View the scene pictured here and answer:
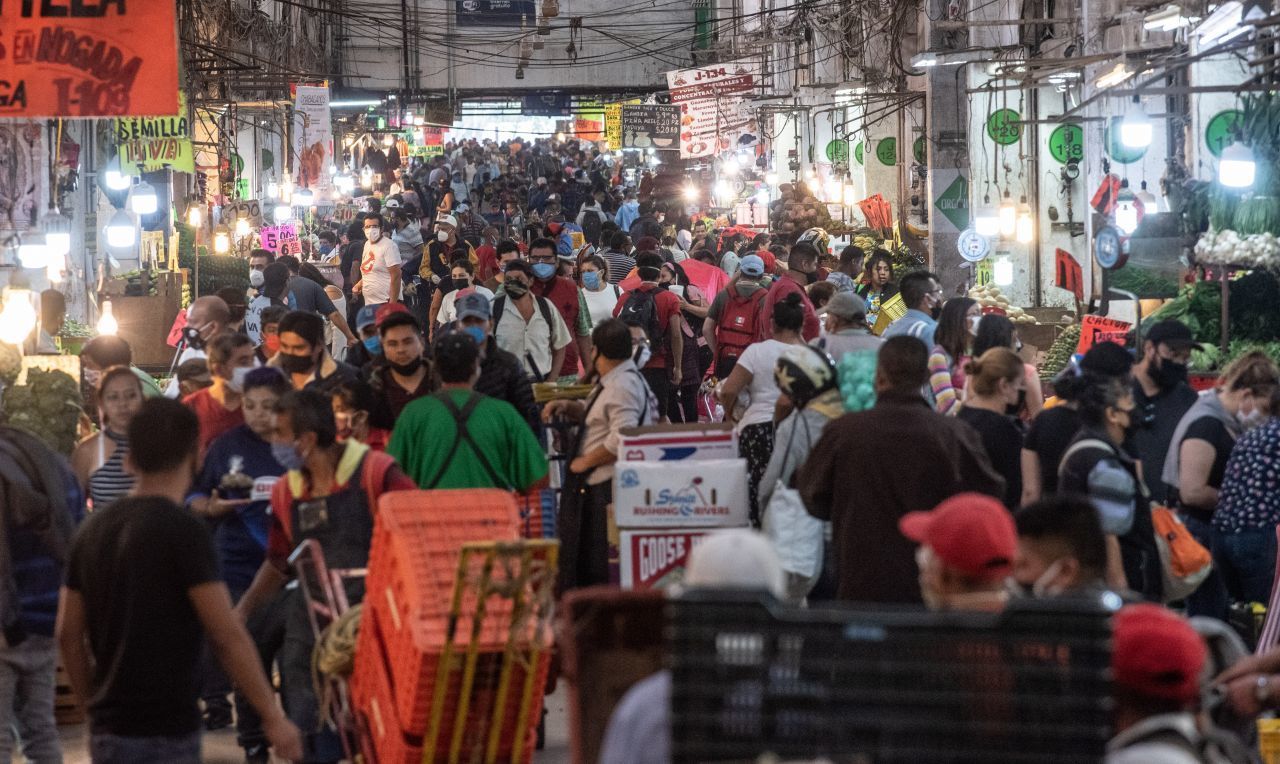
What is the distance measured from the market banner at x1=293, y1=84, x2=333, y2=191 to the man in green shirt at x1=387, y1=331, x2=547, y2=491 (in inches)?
931

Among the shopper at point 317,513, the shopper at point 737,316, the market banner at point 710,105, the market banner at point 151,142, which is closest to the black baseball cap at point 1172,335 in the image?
the shopper at point 317,513

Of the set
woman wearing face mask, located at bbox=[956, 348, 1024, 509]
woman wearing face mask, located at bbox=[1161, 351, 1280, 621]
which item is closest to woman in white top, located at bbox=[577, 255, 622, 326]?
woman wearing face mask, located at bbox=[1161, 351, 1280, 621]

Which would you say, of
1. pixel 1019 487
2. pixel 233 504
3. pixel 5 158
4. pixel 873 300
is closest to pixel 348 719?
pixel 233 504

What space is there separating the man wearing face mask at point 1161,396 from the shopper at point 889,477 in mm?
2841

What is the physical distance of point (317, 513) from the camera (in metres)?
6.51

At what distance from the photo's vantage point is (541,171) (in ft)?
176

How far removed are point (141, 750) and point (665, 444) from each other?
13.3 feet

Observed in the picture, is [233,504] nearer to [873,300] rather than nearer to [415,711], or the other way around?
[415,711]

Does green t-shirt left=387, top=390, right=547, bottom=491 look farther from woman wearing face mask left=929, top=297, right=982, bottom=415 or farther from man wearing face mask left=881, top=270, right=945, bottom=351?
man wearing face mask left=881, top=270, right=945, bottom=351

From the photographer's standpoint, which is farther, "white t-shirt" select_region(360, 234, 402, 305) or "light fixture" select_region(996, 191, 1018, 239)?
"light fixture" select_region(996, 191, 1018, 239)

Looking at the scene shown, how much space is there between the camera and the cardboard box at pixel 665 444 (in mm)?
8555

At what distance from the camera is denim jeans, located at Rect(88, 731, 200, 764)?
16.0ft

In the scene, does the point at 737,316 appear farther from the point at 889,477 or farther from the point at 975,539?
the point at 975,539

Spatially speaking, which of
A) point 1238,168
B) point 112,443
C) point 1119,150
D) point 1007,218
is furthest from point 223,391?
point 1007,218
